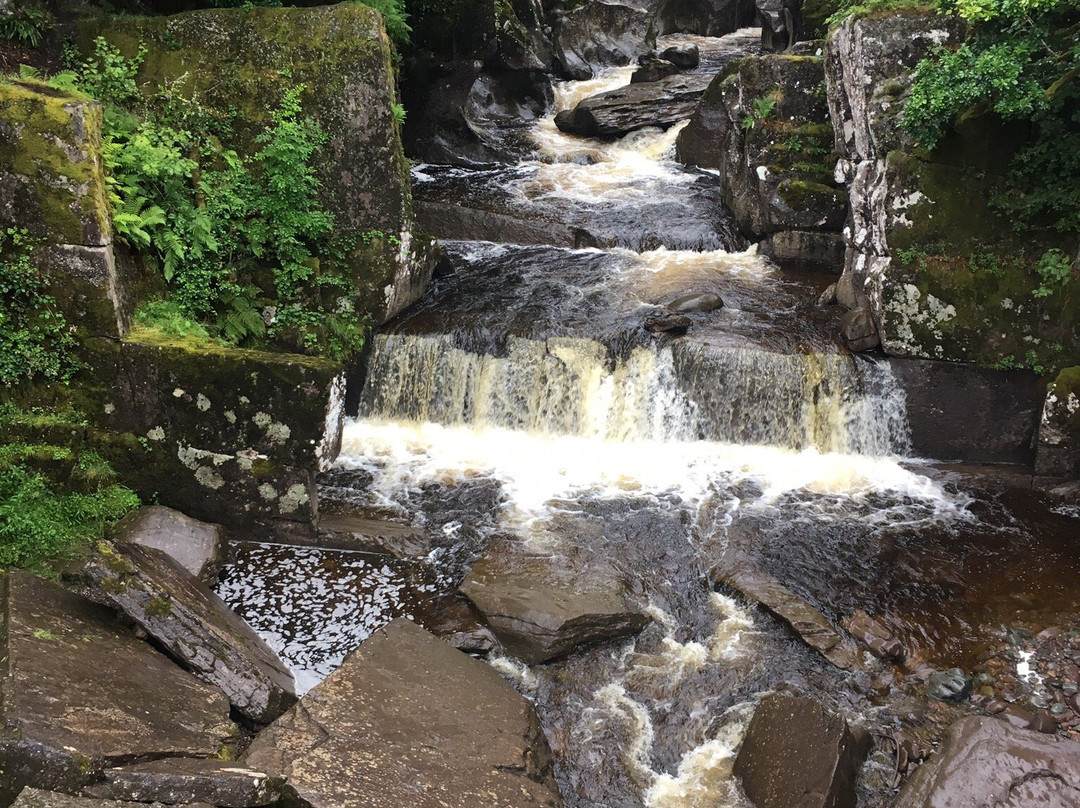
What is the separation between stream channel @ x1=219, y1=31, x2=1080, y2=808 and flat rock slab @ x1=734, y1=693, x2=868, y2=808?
275 millimetres

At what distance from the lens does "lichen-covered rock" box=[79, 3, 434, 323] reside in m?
10.6

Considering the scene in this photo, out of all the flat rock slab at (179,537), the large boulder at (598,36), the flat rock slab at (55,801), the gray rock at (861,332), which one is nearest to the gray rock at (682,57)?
the large boulder at (598,36)

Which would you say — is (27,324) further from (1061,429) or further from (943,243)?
(1061,429)

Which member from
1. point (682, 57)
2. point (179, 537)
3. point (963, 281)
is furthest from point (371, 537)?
point (682, 57)

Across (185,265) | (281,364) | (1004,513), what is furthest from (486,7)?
(1004,513)

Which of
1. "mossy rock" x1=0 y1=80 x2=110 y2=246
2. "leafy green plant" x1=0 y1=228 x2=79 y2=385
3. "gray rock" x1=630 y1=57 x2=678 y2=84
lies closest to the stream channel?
"leafy green plant" x1=0 y1=228 x2=79 y2=385

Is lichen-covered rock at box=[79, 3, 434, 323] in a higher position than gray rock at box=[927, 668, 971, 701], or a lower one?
higher

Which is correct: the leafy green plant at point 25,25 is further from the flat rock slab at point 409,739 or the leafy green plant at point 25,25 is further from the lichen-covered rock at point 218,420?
the flat rock slab at point 409,739

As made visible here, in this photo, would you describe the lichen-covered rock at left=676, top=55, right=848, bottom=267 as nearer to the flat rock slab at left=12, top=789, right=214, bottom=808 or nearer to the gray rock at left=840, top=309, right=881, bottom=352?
the gray rock at left=840, top=309, right=881, bottom=352

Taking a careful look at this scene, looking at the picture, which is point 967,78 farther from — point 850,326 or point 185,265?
point 185,265

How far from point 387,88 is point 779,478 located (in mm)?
7378

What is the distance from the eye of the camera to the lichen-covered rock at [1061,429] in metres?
10.3

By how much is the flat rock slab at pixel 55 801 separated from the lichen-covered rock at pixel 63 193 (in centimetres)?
542

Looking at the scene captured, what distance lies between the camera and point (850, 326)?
11.6 meters
